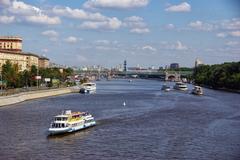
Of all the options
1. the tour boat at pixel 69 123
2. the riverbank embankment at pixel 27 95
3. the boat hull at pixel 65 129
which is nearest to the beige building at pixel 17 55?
the riverbank embankment at pixel 27 95

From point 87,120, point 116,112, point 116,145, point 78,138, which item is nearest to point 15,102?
point 116,112

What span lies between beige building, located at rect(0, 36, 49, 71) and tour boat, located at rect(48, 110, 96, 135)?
66501 millimetres

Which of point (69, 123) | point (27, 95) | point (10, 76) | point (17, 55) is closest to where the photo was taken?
point (69, 123)

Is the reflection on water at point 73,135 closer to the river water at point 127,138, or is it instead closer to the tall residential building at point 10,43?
the river water at point 127,138

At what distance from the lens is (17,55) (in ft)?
374

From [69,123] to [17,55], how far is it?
8127 cm

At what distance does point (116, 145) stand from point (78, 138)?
13.9ft

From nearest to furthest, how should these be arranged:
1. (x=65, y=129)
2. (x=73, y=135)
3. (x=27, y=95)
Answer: (x=73, y=135) < (x=65, y=129) < (x=27, y=95)

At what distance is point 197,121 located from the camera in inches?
1684

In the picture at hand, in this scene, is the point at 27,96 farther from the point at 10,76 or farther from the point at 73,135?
the point at 73,135

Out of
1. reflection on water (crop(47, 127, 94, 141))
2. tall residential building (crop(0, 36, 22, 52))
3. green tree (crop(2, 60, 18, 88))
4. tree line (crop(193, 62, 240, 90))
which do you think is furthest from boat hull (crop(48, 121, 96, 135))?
tall residential building (crop(0, 36, 22, 52))

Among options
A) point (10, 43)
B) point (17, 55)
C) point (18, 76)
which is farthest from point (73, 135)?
point (10, 43)

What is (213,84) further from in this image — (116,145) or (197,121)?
(116,145)

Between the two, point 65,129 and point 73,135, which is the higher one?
point 65,129
